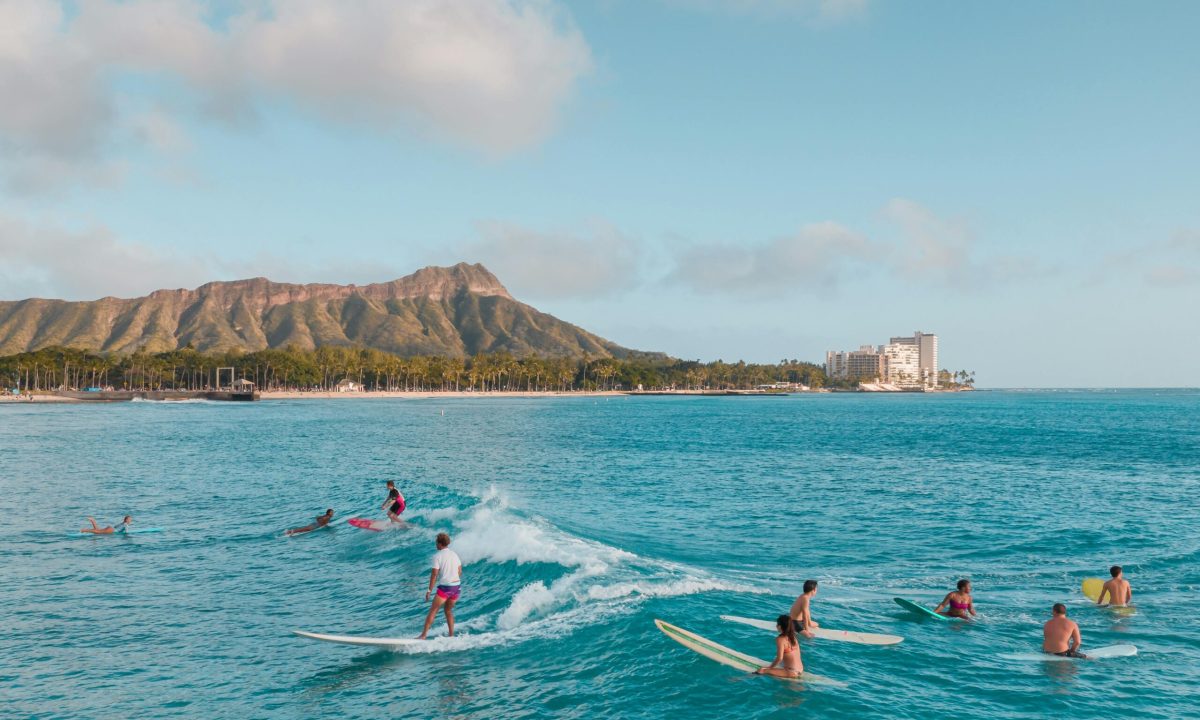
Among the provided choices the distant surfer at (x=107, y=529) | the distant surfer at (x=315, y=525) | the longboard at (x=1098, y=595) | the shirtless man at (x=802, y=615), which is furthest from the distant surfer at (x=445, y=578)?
the distant surfer at (x=107, y=529)

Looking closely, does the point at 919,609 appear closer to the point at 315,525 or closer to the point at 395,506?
the point at 395,506

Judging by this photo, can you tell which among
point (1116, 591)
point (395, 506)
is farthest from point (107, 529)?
point (1116, 591)

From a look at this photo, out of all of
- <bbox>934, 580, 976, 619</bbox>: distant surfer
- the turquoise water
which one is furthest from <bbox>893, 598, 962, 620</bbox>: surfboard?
the turquoise water

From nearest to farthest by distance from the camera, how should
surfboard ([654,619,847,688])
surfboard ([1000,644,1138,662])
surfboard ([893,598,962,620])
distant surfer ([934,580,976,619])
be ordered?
surfboard ([654,619,847,688])
surfboard ([1000,644,1138,662])
surfboard ([893,598,962,620])
distant surfer ([934,580,976,619])

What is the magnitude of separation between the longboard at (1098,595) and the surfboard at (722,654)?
10.8 metres

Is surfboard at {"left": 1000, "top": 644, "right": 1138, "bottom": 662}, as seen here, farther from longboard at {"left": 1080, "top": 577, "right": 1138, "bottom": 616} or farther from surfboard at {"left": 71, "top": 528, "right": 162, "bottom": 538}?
surfboard at {"left": 71, "top": 528, "right": 162, "bottom": 538}

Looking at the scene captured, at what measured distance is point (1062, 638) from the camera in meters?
17.3

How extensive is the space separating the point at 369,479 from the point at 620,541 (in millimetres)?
26368

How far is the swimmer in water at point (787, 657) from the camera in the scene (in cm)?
1555

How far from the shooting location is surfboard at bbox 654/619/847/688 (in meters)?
15.5

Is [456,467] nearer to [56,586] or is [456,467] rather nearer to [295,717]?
[56,586]

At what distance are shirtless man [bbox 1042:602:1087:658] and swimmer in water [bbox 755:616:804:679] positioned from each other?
629cm

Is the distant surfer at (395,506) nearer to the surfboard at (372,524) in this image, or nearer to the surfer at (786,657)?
the surfboard at (372,524)

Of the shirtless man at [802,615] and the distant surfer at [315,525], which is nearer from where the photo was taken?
the shirtless man at [802,615]
